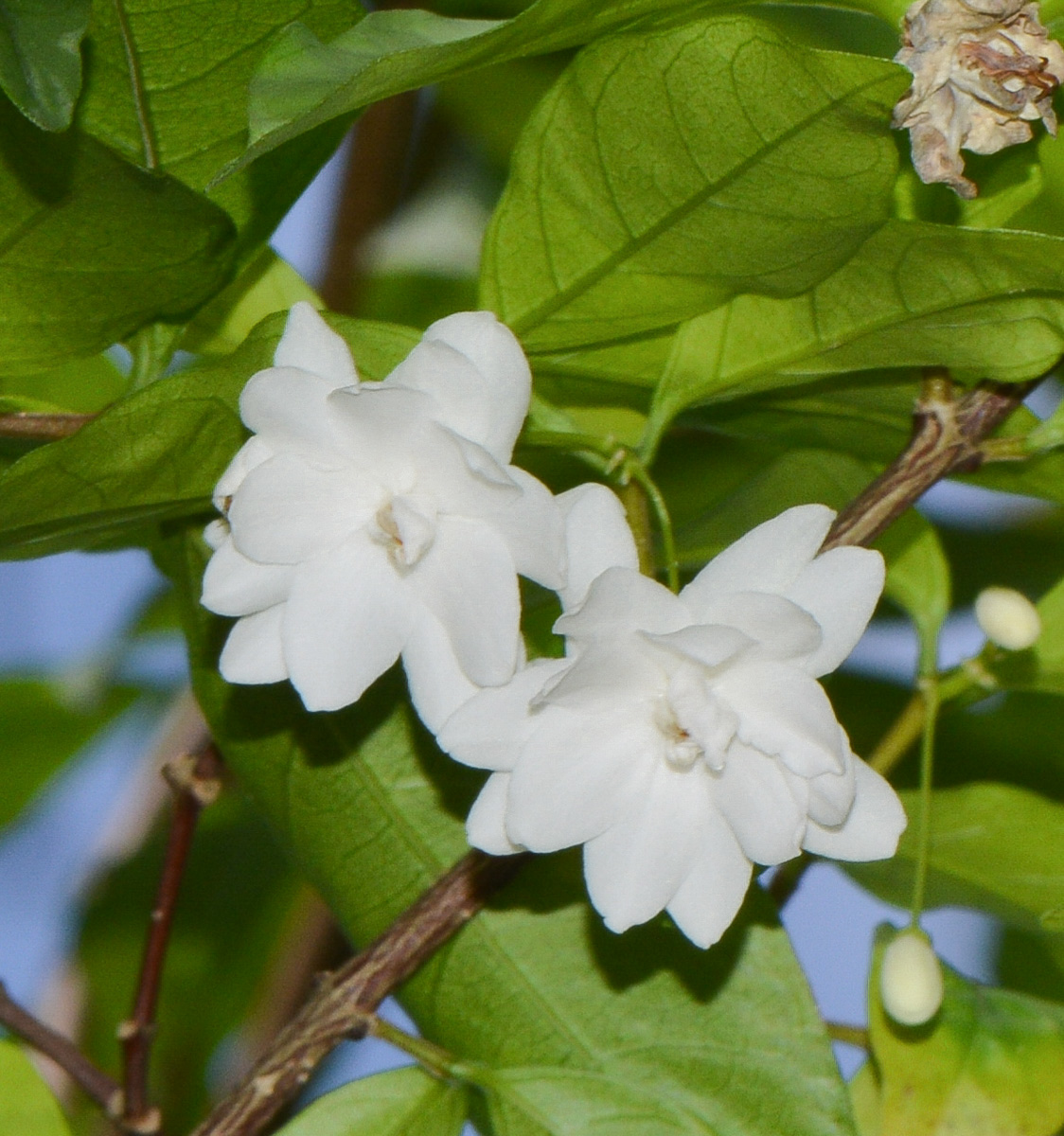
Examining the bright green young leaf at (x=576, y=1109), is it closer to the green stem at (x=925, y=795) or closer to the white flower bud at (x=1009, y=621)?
the green stem at (x=925, y=795)

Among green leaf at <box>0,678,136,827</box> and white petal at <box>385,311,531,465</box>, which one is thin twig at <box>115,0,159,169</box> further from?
green leaf at <box>0,678,136,827</box>

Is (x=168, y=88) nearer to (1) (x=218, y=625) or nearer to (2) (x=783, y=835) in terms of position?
(1) (x=218, y=625)

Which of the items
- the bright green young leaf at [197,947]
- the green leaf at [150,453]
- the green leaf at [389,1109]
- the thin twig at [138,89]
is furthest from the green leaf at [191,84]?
the bright green young leaf at [197,947]

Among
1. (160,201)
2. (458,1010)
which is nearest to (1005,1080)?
(458,1010)

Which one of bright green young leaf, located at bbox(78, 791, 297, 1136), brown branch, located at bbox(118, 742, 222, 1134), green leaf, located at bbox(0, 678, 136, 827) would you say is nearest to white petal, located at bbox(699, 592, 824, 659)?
brown branch, located at bbox(118, 742, 222, 1134)

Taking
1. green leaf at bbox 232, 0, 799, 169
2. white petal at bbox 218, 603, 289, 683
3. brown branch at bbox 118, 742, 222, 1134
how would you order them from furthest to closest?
brown branch at bbox 118, 742, 222, 1134, white petal at bbox 218, 603, 289, 683, green leaf at bbox 232, 0, 799, 169

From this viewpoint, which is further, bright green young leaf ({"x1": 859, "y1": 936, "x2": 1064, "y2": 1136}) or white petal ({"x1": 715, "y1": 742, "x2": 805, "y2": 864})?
bright green young leaf ({"x1": 859, "y1": 936, "x2": 1064, "y2": 1136})
